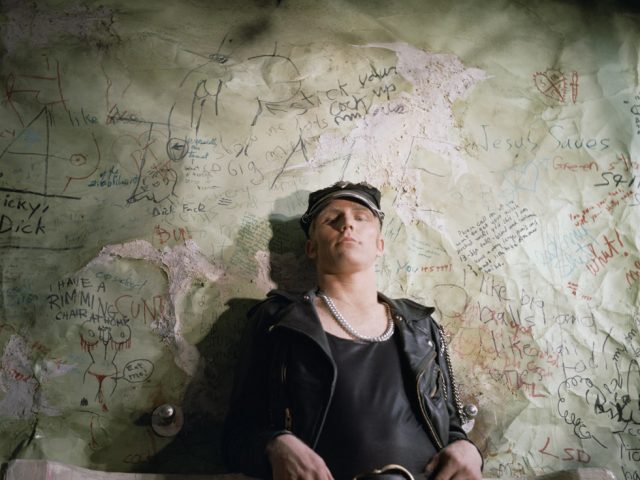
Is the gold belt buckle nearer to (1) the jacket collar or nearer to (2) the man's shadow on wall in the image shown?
(1) the jacket collar

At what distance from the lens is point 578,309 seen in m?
2.53

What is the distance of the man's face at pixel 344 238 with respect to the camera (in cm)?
209

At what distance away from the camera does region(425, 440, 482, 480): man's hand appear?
1791 mm

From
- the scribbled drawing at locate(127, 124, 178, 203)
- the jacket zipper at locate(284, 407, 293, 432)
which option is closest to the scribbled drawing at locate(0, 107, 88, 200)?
the scribbled drawing at locate(127, 124, 178, 203)

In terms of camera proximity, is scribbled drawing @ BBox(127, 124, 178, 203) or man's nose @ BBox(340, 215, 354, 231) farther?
scribbled drawing @ BBox(127, 124, 178, 203)

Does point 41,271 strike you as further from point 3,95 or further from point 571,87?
point 571,87

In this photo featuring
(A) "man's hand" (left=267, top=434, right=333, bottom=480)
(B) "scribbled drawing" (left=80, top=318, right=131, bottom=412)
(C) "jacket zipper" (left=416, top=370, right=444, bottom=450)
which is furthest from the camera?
(B) "scribbled drawing" (left=80, top=318, right=131, bottom=412)

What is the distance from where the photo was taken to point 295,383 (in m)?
1.87

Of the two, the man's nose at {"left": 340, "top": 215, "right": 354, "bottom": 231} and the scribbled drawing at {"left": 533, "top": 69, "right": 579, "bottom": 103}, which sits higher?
the scribbled drawing at {"left": 533, "top": 69, "right": 579, "bottom": 103}

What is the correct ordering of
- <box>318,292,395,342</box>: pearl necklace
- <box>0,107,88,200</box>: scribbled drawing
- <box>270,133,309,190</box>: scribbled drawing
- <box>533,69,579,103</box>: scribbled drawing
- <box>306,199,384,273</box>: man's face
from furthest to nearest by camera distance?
<box>533,69,579,103</box>: scribbled drawing, <box>270,133,309,190</box>: scribbled drawing, <box>0,107,88,200</box>: scribbled drawing, <box>306,199,384,273</box>: man's face, <box>318,292,395,342</box>: pearl necklace

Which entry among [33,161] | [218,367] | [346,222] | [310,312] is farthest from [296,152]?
[33,161]

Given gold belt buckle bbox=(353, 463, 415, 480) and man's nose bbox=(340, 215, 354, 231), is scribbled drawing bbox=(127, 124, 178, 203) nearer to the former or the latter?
man's nose bbox=(340, 215, 354, 231)

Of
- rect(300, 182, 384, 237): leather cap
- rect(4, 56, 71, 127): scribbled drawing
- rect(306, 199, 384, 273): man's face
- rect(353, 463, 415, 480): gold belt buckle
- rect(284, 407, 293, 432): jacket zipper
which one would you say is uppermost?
rect(4, 56, 71, 127): scribbled drawing

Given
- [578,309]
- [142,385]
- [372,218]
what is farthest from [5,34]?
[578,309]
